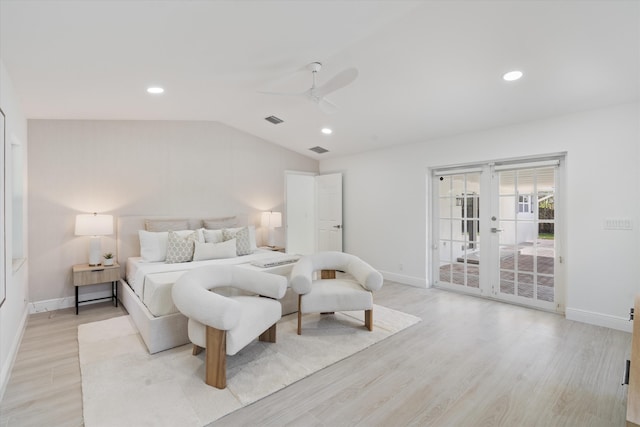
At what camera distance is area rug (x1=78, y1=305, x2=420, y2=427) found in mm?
1999

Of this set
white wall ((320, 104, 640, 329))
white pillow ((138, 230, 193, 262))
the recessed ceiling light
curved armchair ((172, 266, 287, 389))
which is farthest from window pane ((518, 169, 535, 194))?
white pillow ((138, 230, 193, 262))

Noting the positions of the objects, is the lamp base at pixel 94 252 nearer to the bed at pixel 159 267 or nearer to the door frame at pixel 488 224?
the bed at pixel 159 267

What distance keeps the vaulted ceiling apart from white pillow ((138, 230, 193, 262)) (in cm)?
163

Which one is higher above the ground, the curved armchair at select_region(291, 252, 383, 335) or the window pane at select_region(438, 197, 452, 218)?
the window pane at select_region(438, 197, 452, 218)

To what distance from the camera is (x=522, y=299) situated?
412 centimetres

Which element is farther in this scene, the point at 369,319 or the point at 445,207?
the point at 445,207

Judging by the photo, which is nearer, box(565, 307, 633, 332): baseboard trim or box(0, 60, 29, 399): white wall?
box(0, 60, 29, 399): white wall

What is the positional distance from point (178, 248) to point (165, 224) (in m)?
0.73

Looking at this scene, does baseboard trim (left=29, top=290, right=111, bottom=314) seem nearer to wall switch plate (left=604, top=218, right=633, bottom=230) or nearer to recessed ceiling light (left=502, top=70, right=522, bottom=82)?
recessed ceiling light (left=502, top=70, right=522, bottom=82)

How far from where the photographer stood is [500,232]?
4.32 metres

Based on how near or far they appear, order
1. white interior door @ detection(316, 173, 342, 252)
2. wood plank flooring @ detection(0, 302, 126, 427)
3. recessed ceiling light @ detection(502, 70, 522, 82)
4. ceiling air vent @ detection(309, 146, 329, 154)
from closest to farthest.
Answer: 1. wood plank flooring @ detection(0, 302, 126, 427)
2. recessed ceiling light @ detection(502, 70, 522, 82)
3. ceiling air vent @ detection(309, 146, 329, 154)
4. white interior door @ detection(316, 173, 342, 252)

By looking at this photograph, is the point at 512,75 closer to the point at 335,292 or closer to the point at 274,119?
the point at 335,292

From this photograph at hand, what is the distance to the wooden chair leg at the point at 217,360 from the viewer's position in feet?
7.35

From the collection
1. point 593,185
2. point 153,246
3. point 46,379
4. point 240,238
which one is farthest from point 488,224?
point 46,379
